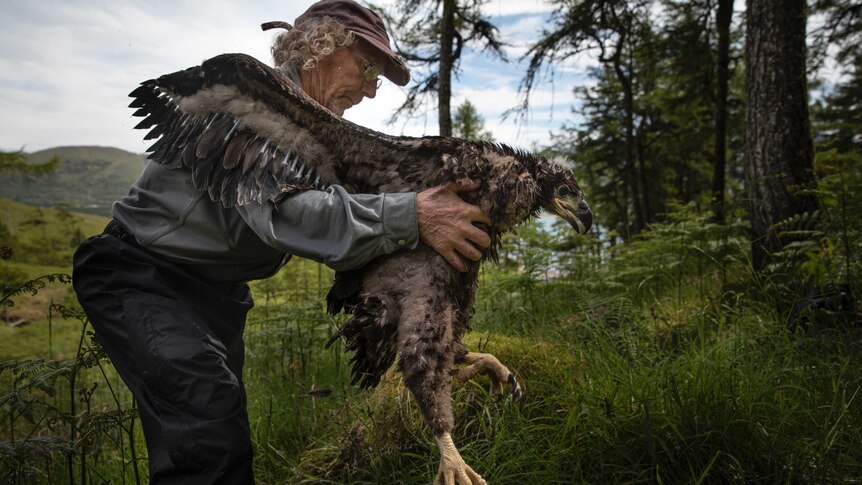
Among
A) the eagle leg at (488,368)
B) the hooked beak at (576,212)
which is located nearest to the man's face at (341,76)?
the hooked beak at (576,212)

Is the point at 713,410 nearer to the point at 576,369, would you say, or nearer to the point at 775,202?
the point at 576,369

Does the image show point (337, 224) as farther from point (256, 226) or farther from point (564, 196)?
point (564, 196)

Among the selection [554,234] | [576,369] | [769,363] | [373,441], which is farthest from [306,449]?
[554,234]

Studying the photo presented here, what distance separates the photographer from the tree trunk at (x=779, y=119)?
4258 mm

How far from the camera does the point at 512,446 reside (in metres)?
2.41

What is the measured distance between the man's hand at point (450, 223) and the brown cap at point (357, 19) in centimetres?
83

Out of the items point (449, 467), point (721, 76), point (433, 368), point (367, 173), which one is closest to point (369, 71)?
point (367, 173)

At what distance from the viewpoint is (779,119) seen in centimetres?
432

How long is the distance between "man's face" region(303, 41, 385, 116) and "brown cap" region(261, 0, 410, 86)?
2.2 inches

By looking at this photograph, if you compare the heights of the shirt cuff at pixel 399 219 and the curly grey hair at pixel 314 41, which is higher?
the curly grey hair at pixel 314 41

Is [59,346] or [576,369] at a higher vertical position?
[576,369]

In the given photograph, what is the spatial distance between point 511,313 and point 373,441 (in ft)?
6.37

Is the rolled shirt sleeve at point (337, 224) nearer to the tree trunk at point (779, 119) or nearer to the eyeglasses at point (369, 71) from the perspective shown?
the eyeglasses at point (369, 71)

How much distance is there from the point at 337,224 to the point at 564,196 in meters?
0.88
